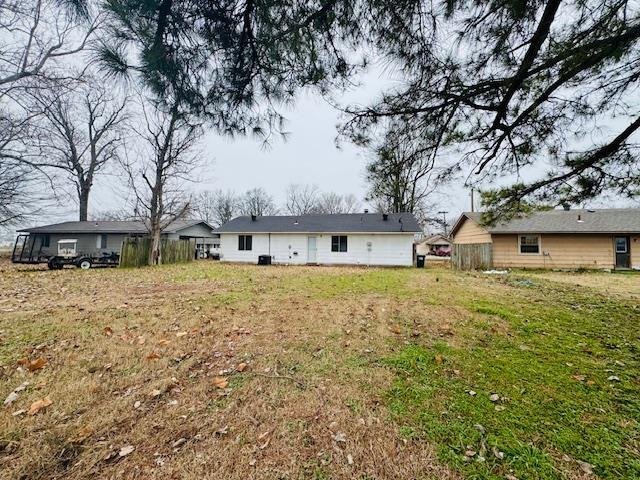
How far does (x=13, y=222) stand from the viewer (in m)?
12.5

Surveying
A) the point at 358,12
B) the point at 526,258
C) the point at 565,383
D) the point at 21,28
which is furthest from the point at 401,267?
the point at 21,28

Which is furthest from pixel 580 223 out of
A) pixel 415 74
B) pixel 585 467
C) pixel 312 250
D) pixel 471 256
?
pixel 585 467

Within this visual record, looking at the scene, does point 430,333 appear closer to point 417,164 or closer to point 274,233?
point 417,164

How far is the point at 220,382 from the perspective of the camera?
2.86 meters

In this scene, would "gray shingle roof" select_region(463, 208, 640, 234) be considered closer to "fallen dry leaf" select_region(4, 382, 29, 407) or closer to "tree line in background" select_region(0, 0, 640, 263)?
"tree line in background" select_region(0, 0, 640, 263)

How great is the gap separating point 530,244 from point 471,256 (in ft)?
14.1

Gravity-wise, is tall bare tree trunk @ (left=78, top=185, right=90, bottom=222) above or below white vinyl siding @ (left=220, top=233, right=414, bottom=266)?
above

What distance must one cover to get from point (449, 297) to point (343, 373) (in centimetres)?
480

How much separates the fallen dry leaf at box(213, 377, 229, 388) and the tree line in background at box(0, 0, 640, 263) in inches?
108

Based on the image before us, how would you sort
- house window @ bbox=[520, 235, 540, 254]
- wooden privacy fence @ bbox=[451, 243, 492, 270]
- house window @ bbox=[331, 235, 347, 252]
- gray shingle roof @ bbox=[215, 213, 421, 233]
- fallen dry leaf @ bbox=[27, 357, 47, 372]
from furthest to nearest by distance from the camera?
1. house window @ bbox=[331, 235, 347, 252]
2. gray shingle roof @ bbox=[215, 213, 421, 233]
3. house window @ bbox=[520, 235, 540, 254]
4. wooden privacy fence @ bbox=[451, 243, 492, 270]
5. fallen dry leaf @ bbox=[27, 357, 47, 372]

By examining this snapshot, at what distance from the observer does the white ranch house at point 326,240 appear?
1681 cm

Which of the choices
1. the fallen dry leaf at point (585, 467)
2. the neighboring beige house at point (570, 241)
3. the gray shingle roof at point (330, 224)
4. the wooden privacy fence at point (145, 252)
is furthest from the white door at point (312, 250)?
the fallen dry leaf at point (585, 467)

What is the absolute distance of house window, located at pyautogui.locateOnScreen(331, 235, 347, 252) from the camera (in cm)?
1742

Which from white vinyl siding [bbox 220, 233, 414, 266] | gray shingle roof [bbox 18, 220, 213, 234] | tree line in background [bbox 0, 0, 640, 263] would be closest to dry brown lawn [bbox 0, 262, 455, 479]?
tree line in background [bbox 0, 0, 640, 263]
